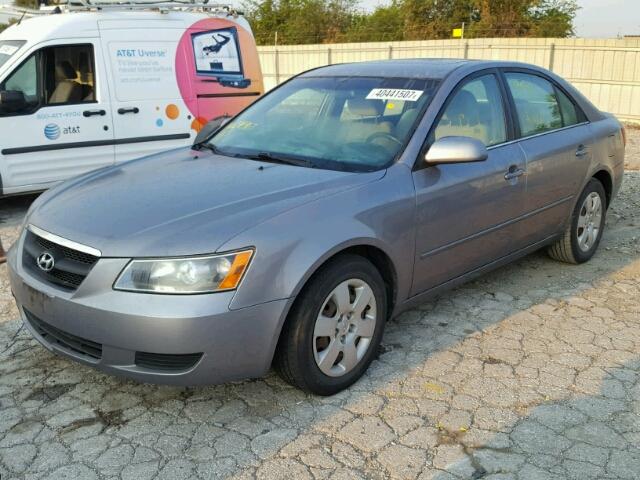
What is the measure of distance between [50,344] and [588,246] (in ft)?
13.6

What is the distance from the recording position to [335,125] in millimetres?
4016

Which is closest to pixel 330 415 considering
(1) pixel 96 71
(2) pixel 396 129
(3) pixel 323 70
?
(2) pixel 396 129

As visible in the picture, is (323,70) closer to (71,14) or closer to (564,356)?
(564,356)

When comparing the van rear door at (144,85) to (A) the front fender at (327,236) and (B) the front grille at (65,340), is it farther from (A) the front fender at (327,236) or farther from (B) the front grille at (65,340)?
(A) the front fender at (327,236)

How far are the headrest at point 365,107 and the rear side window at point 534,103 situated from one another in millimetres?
1109

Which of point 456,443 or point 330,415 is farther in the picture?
point 330,415

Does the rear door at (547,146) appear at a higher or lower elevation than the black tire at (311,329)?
higher

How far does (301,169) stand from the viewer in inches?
143

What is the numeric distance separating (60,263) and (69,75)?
475 centimetres

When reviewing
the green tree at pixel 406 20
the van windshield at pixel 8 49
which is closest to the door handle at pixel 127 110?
the van windshield at pixel 8 49

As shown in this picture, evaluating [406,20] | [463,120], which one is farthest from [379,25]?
[463,120]

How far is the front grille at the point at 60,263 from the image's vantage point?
298 centimetres

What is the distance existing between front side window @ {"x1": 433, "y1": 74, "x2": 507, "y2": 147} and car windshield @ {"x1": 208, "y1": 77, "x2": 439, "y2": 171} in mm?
174

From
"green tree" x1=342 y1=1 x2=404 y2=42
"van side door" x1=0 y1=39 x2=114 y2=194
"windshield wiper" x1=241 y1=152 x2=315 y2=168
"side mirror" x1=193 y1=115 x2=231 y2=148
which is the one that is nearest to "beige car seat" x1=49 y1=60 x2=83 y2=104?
"van side door" x1=0 y1=39 x2=114 y2=194
